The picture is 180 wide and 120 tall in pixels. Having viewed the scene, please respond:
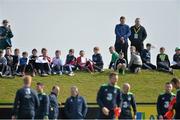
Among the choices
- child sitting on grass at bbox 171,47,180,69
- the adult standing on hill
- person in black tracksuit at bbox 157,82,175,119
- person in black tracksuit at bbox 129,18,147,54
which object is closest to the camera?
person in black tracksuit at bbox 157,82,175,119

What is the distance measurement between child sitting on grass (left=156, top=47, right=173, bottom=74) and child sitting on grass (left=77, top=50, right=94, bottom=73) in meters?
3.20

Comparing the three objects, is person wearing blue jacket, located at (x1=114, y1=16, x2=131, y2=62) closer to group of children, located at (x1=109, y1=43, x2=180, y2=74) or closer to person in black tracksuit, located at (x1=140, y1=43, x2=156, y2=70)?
group of children, located at (x1=109, y1=43, x2=180, y2=74)

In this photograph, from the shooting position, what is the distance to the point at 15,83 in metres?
27.7

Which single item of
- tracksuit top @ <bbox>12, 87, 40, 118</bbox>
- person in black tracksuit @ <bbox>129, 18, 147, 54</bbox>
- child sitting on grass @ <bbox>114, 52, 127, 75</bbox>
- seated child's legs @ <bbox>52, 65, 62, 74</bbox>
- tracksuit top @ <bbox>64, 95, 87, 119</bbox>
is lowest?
tracksuit top @ <bbox>64, 95, 87, 119</bbox>

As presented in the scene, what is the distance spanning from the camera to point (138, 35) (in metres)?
29.5

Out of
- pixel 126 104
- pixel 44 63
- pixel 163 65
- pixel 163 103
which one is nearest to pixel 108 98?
pixel 126 104

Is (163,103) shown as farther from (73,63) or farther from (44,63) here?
(73,63)

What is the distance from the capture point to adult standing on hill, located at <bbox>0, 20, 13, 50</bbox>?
92.2ft

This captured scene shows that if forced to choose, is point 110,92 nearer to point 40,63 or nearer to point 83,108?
point 83,108

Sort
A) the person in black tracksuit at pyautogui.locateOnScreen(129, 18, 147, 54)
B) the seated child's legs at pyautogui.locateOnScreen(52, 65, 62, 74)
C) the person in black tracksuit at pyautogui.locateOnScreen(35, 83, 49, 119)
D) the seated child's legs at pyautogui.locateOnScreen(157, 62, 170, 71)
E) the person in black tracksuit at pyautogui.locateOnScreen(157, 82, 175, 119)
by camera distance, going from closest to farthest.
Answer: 1. the person in black tracksuit at pyautogui.locateOnScreen(35, 83, 49, 119)
2. the person in black tracksuit at pyautogui.locateOnScreen(157, 82, 175, 119)
3. the seated child's legs at pyautogui.locateOnScreen(52, 65, 62, 74)
4. the person in black tracksuit at pyautogui.locateOnScreen(129, 18, 147, 54)
5. the seated child's legs at pyautogui.locateOnScreen(157, 62, 170, 71)

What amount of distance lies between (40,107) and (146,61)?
35.0 feet

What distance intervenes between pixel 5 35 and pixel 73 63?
3.26 meters

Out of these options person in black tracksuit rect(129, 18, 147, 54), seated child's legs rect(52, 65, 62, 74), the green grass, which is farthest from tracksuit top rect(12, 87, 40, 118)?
person in black tracksuit rect(129, 18, 147, 54)

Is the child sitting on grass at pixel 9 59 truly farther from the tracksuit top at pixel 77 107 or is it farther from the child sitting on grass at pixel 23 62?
the tracksuit top at pixel 77 107
